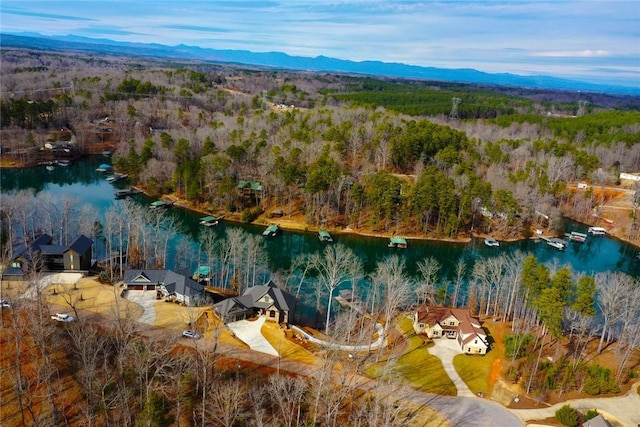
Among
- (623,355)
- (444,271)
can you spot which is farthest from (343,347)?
(444,271)

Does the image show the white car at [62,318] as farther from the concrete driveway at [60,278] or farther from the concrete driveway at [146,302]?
the concrete driveway at [60,278]

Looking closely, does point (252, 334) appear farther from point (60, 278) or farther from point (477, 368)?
point (60, 278)

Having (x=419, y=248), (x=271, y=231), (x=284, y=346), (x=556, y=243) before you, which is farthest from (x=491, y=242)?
(x=284, y=346)

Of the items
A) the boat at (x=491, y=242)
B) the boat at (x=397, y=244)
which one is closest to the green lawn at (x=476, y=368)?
the boat at (x=397, y=244)

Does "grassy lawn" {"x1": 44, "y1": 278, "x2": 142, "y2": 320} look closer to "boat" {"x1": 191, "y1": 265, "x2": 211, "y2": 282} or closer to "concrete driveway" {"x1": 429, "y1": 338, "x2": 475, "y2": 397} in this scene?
"boat" {"x1": 191, "y1": 265, "x2": 211, "y2": 282}

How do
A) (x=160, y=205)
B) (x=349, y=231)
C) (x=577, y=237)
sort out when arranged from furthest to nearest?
(x=160, y=205) < (x=577, y=237) < (x=349, y=231)

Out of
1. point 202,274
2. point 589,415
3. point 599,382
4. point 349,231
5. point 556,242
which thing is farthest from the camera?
point 349,231

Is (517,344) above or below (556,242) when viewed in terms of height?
above
